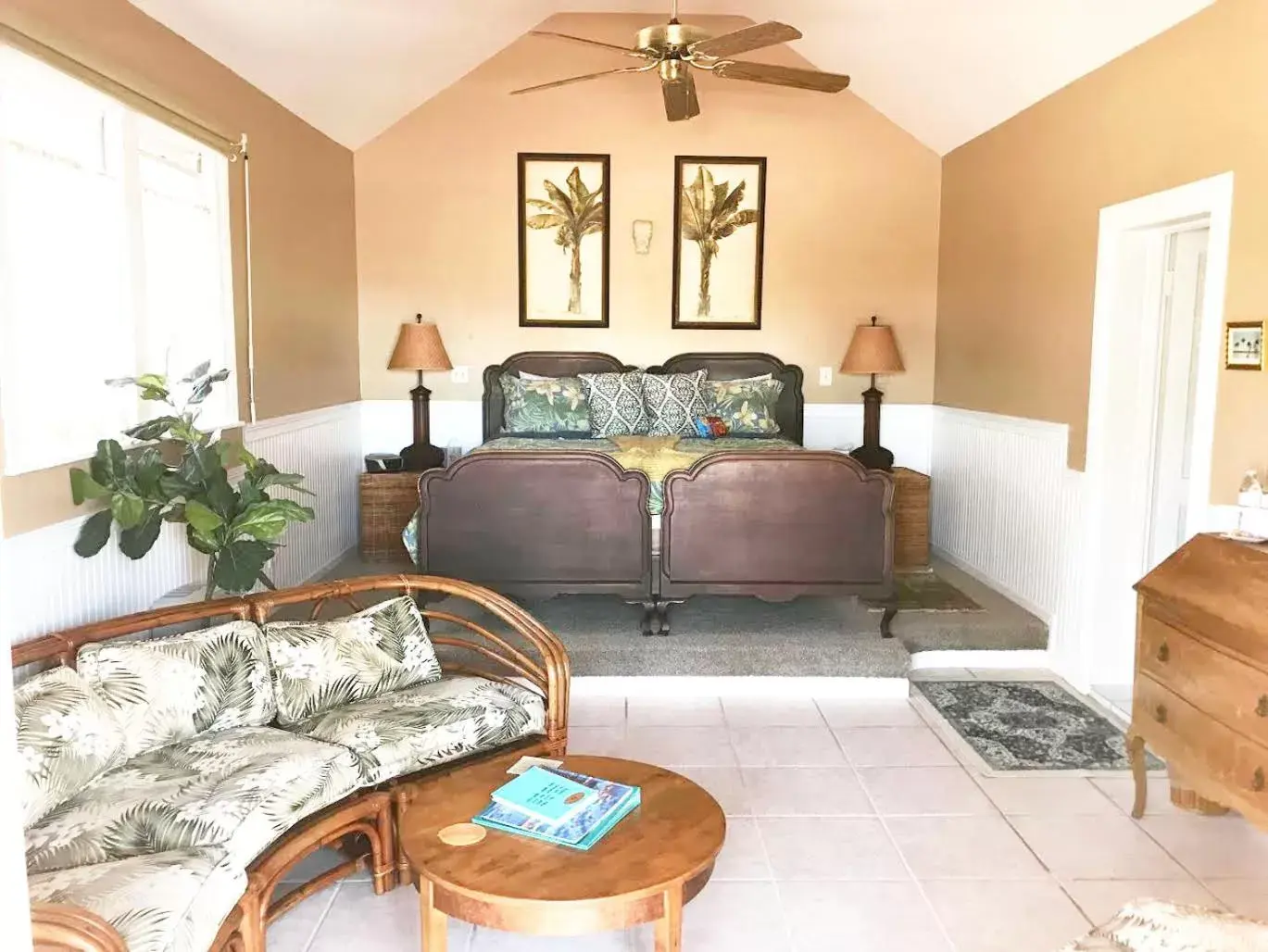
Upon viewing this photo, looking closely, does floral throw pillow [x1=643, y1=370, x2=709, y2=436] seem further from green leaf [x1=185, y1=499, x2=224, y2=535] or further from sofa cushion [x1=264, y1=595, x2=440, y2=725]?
green leaf [x1=185, y1=499, x2=224, y2=535]

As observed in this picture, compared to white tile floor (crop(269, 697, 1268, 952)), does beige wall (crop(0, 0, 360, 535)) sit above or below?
above

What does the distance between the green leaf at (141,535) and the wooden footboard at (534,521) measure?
4.20 ft

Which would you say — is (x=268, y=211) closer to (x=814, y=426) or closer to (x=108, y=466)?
(x=108, y=466)

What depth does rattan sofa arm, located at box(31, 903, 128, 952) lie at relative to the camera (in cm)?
145

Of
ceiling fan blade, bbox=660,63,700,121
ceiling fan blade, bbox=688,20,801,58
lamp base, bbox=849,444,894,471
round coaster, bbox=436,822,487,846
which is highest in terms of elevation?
ceiling fan blade, bbox=688,20,801,58

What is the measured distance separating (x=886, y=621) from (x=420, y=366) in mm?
3083

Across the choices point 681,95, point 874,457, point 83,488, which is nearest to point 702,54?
point 681,95

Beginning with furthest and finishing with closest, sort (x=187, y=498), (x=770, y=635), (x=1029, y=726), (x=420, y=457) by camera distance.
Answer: (x=420, y=457) → (x=770, y=635) → (x=1029, y=726) → (x=187, y=498)

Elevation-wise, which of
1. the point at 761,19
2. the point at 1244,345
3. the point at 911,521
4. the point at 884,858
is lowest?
the point at 884,858

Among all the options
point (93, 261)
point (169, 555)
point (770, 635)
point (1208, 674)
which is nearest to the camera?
point (1208, 674)

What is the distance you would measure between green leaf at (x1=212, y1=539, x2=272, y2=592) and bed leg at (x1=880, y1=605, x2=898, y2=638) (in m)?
2.63

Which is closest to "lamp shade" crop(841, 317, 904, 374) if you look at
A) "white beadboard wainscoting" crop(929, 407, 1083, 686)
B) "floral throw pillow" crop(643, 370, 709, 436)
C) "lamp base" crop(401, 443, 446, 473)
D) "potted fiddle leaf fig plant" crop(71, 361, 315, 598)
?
"white beadboard wainscoting" crop(929, 407, 1083, 686)

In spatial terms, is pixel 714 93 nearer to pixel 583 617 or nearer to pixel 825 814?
pixel 583 617

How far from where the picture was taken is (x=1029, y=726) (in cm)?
370
